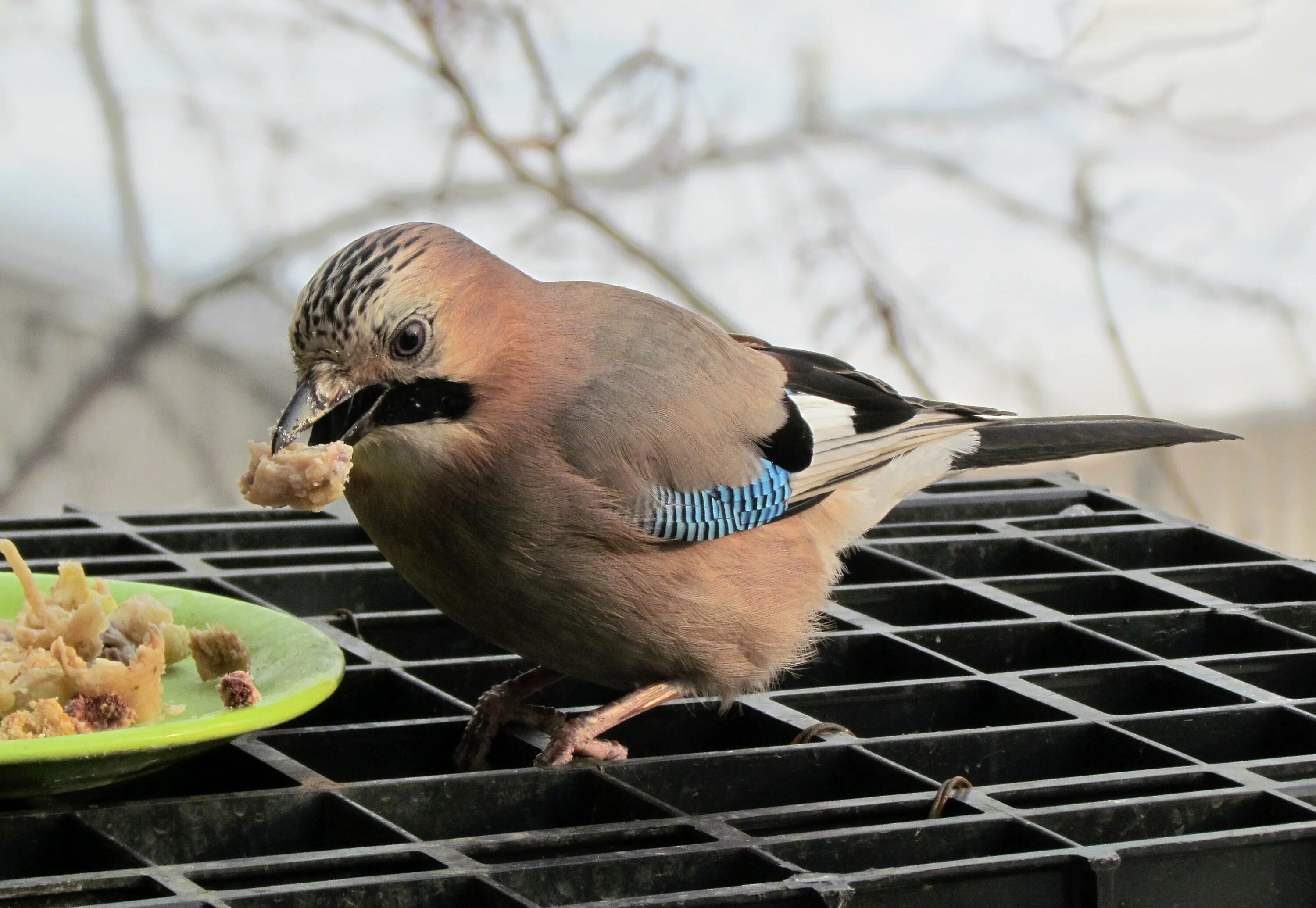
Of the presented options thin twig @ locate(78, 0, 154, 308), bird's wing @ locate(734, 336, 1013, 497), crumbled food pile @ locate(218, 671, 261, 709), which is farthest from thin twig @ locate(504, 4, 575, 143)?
crumbled food pile @ locate(218, 671, 261, 709)

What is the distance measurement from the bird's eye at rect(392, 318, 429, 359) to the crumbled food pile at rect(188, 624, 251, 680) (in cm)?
40

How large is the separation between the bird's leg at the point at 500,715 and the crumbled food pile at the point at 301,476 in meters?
0.31

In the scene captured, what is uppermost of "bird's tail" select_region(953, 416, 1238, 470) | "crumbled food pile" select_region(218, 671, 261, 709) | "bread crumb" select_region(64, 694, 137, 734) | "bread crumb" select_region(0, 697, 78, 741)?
"bird's tail" select_region(953, 416, 1238, 470)

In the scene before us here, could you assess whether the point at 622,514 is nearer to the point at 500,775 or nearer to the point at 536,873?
the point at 500,775

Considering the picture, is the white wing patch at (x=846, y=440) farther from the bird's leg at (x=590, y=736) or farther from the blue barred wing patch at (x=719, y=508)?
the bird's leg at (x=590, y=736)

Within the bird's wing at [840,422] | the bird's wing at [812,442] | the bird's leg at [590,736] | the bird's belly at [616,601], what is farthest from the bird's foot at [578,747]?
the bird's wing at [840,422]

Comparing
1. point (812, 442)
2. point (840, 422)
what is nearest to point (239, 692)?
point (812, 442)

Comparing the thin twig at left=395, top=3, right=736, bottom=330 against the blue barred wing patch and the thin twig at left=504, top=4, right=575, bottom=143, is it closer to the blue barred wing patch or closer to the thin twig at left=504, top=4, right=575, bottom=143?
the thin twig at left=504, top=4, right=575, bottom=143

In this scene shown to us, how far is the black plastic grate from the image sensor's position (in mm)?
1715

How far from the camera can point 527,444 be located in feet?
7.99

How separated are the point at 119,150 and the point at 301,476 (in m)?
3.15

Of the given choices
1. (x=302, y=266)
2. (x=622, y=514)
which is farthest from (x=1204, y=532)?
(x=302, y=266)

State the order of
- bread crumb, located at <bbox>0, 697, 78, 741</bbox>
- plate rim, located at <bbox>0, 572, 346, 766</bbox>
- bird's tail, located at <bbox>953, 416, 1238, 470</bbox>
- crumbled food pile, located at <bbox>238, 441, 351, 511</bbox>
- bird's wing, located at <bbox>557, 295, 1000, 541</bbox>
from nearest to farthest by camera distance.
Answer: plate rim, located at <bbox>0, 572, 346, 766</bbox> → bread crumb, located at <bbox>0, 697, 78, 741</bbox> → crumbled food pile, located at <bbox>238, 441, 351, 511</bbox> → bird's wing, located at <bbox>557, 295, 1000, 541</bbox> → bird's tail, located at <bbox>953, 416, 1238, 470</bbox>

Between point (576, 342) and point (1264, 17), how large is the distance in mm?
3982
